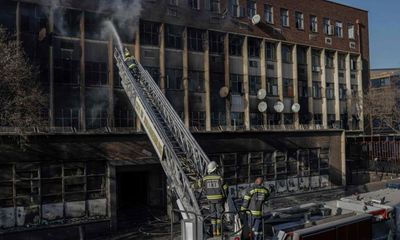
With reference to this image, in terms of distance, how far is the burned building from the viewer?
17281 millimetres

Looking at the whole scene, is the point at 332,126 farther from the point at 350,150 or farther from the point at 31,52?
the point at 31,52

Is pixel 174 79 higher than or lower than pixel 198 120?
higher

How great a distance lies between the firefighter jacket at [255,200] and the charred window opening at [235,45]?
17126mm

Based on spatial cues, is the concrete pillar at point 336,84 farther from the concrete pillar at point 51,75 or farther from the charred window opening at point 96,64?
the concrete pillar at point 51,75

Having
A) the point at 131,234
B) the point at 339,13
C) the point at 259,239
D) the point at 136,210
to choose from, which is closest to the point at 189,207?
the point at 259,239

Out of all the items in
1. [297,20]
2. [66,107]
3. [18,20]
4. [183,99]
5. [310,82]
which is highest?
[297,20]

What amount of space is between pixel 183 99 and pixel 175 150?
34.2 ft

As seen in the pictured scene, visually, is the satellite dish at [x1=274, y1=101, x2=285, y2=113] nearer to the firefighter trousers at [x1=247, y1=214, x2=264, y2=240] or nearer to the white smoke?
the white smoke

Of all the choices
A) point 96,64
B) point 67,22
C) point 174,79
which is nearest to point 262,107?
point 174,79

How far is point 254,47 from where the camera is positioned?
26734 mm

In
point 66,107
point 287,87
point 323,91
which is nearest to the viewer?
point 66,107

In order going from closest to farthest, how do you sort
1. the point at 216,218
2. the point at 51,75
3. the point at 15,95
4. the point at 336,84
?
1. the point at 216,218
2. the point at 15,95
3. the point at 51,75
4. the point at 336,84

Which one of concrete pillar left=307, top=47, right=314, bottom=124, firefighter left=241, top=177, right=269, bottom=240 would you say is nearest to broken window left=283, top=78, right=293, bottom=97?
concrete pillar left=307, top=47, right=314, bottom=124

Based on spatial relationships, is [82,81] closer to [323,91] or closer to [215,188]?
[215,188]
